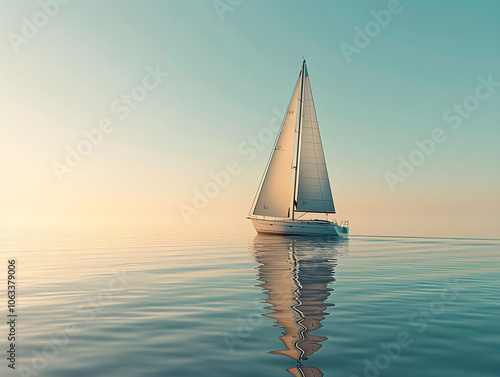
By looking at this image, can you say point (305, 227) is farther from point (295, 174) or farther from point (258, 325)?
point (258, 325)

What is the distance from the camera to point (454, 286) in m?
16.2

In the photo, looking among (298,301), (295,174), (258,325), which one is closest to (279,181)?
(295,174)

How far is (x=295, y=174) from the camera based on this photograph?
5738 cm

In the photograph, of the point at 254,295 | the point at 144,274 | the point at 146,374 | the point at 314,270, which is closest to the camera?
the point at 146,374

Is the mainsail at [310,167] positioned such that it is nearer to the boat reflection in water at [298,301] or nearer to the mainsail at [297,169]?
the mainsail at [297,169]

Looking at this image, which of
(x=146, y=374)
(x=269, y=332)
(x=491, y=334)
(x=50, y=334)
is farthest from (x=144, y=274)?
(x=491, y=334)

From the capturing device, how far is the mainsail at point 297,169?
5684cm

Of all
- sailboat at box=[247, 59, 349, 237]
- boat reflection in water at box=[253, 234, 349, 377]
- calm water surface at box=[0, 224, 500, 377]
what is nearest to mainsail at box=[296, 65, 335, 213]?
sailboat at box=[247, 59, 349, 237]

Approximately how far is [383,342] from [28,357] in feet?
24.1

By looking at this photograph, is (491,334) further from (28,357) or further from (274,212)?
(274,212)

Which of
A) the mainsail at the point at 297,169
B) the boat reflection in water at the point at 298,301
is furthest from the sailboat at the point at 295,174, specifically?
the boat reflection in water at the point at 298,301

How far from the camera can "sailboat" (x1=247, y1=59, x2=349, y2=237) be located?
5678cm

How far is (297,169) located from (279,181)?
321 cm

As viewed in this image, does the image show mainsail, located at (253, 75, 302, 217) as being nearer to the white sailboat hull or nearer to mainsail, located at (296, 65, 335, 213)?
mainsail, located at (296, 65, 335, 213)
